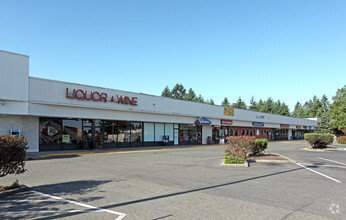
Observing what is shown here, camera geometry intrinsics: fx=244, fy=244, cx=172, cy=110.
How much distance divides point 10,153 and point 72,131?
14.3m

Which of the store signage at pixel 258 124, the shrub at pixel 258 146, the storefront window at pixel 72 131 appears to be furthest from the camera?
the store signage at pixel 258 124

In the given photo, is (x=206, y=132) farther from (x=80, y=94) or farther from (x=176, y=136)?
(x=80, y=94)

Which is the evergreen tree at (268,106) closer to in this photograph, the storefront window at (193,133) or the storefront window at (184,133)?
the storefront window at (193,133)

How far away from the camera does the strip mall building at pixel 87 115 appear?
55.0 ft

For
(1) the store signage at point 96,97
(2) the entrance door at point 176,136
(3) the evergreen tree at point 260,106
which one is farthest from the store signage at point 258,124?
(3) the evergreen tree at point 260,106

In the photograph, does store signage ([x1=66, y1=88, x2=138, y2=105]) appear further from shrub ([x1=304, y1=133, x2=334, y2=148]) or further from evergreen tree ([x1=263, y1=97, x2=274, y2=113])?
evergreen tree ([x1=263, y1=97, x2=274, y2=113])

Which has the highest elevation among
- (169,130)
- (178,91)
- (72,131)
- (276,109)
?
(178,91)

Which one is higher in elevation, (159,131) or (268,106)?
(268,106)

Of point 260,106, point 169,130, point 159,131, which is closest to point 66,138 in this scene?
point 159,131

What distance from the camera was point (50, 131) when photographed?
63.1 ft

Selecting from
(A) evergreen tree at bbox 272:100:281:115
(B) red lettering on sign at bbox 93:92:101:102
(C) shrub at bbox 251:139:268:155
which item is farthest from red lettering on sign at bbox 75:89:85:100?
(A) evergreen tree at bbox 272:100:281:115

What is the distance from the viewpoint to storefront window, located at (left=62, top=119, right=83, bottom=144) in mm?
20109

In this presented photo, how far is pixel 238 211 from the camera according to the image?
5465mm

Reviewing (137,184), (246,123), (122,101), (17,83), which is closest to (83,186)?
(137,184)
